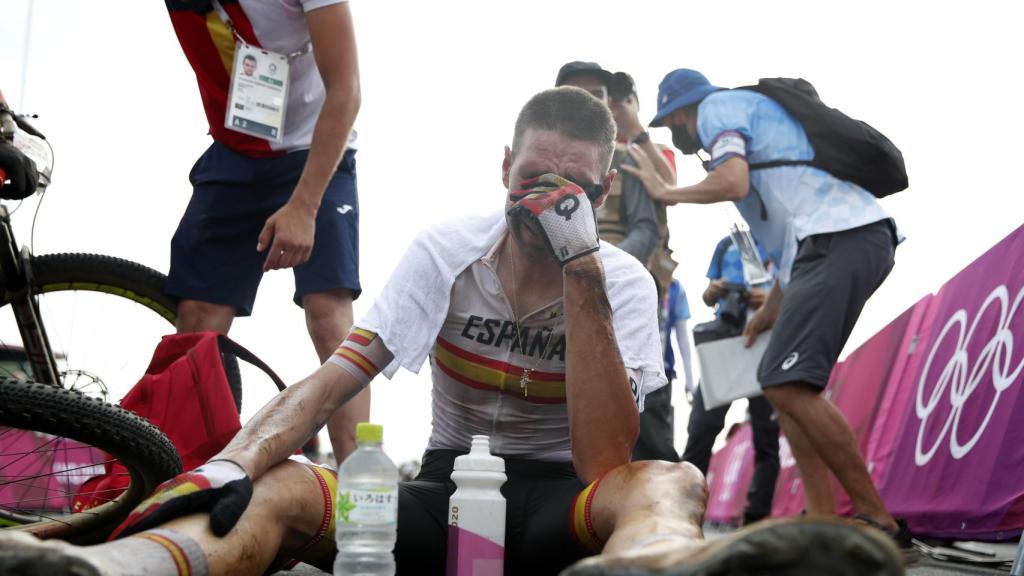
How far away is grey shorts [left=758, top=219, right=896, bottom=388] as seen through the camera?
4.01 meters

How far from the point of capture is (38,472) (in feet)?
10.8

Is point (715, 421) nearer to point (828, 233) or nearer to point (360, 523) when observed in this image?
point (828, 233)

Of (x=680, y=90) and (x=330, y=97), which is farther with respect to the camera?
(x=680, y=90)

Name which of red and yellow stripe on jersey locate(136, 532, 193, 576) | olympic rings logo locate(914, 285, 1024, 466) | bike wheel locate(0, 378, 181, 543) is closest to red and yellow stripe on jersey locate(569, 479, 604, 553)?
red and yellow stripe on jersey locate(136, 532, 193, 576)

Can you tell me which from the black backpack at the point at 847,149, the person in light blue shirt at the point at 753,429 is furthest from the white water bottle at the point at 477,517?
A: the person in light blue shirt at the point at 753,429

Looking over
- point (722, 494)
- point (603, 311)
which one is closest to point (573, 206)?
point (603, 311)

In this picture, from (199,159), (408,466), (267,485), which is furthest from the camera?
(408,466)

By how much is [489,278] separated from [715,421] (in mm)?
3260

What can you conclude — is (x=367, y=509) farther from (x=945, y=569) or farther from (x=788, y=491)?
(x=788, y=491)

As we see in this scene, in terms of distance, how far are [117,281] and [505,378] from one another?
5.90ft

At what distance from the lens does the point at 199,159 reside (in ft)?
12.4

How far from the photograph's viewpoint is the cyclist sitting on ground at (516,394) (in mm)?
2072

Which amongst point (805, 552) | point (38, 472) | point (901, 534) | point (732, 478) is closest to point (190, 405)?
point (38, 472)

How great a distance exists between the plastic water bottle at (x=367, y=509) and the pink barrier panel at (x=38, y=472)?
110cm
